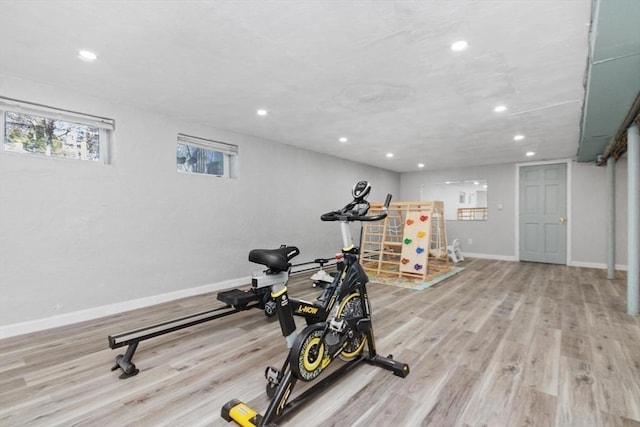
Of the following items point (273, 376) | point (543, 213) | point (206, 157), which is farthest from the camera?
point (543, 213)

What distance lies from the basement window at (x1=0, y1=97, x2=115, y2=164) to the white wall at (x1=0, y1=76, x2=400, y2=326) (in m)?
0.10

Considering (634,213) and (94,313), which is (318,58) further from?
(634,213)

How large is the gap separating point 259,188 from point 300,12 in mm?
3335

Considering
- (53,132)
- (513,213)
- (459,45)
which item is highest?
(459,45)

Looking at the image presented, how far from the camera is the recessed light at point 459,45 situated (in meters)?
2.16

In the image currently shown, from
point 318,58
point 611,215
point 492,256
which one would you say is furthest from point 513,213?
point 318,58

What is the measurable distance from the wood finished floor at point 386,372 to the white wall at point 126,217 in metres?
0.40

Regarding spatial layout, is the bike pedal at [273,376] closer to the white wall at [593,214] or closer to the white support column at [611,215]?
the white support column at [611,215]

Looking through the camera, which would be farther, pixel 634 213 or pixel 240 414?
pixel 634 213

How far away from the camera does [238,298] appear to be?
293cm

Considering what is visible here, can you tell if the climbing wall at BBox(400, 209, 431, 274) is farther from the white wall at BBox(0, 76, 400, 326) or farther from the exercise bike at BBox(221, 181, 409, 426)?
the exercise bike at BBox(221, 181, 409, 426)

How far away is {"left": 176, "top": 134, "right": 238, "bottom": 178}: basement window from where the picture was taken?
410 centimetres

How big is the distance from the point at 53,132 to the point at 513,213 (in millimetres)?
8621

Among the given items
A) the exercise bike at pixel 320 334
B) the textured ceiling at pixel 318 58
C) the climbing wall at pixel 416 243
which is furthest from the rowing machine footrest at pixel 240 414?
the climbing wall at pixel 416 243
